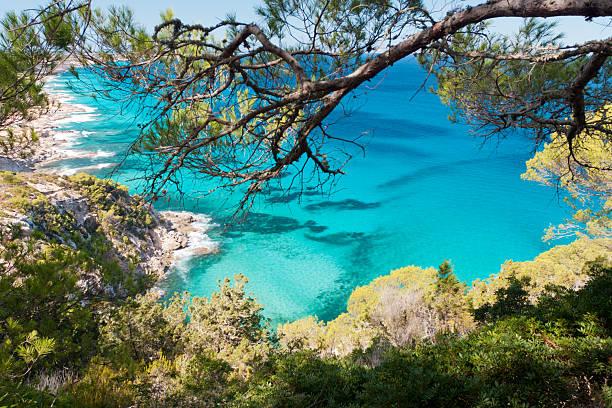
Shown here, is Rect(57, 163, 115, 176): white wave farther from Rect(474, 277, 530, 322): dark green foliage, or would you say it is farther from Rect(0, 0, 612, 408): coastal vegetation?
Rect(474, 277, 530, 322): dark green foliage

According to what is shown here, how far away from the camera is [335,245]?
17.5 meters

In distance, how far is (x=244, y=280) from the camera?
7688mm

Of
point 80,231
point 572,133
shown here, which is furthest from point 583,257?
point 80,231

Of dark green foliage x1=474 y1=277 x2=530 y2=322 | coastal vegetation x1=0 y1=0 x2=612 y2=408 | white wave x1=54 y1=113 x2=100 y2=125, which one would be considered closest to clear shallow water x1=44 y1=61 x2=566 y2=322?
coastal vegetation x1=0 y1=0 x2=612 y2=408

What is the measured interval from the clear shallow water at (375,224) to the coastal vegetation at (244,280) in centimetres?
366

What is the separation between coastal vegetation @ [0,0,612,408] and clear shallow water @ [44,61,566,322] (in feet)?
12.0

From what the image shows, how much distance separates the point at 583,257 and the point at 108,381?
11949mm

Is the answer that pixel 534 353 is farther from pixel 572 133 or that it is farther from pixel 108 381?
pixel 108 381

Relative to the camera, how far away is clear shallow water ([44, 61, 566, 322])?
14555 mm

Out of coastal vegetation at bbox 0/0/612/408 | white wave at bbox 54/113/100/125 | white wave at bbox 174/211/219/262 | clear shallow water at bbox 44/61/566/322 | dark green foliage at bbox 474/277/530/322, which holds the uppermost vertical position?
white wave at bbox 54/113/100/125

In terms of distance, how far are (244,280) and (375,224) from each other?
43.1 feet

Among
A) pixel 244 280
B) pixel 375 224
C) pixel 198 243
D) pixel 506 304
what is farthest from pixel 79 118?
pixel 506 304

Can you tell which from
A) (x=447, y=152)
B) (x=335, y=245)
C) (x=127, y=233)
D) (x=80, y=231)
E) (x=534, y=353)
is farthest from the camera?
(x=447, y=152)

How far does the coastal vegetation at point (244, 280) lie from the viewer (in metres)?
2.10
